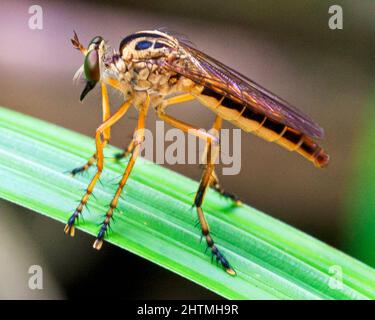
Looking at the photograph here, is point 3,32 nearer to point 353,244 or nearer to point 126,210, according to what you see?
point 126,210

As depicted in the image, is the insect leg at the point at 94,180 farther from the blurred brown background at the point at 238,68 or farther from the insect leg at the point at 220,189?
the blurred brown background at the point at 238,68

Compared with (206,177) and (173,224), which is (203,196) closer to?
(206,177)

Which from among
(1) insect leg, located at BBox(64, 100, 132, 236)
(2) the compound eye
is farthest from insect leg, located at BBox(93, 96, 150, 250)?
(2) the compound eye

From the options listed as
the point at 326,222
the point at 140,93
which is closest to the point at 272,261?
the point at 140,93

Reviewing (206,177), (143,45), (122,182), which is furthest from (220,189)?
(143,45)

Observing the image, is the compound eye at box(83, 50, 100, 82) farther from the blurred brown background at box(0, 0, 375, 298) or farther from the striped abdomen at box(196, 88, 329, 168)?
the blurred brown background at box(0, 0, 375, 298)

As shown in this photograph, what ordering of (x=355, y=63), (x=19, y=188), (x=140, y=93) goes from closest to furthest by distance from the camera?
(x=19, y=188)
(x=140, y=93)
(x=355, y=63)

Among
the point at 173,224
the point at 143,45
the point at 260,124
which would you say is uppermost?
the point at 143,45
